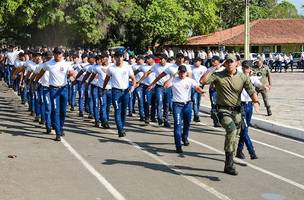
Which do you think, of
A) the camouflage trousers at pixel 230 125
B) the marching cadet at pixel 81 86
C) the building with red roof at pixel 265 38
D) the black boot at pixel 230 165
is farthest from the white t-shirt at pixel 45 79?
the building with red roof at pixel 265 38

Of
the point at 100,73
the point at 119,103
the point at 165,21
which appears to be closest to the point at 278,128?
the point at 119,103

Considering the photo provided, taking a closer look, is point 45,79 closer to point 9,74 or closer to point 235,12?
point 9,74

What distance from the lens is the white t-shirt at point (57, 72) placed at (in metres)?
11.9

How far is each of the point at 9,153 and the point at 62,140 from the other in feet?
5.78

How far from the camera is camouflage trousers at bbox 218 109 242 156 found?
841 centimetres

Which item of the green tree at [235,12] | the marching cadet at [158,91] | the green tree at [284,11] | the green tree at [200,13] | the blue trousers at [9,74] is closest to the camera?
the marching cadet at [158,91]

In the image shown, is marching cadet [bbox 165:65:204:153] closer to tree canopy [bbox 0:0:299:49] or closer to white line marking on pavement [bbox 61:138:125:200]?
white line marking on pavement [bbox 61:138:125:200]

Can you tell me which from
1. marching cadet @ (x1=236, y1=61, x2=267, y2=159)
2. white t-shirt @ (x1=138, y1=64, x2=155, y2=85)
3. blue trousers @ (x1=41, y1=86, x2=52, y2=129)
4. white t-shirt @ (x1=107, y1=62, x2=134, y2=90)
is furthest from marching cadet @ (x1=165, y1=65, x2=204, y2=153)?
white t-shirt @ (x1=138, y1=64, x2=155, y2=85)

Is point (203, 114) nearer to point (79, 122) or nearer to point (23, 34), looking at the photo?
point (79, 122)

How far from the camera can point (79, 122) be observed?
1469 cm

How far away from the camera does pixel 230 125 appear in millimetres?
8406

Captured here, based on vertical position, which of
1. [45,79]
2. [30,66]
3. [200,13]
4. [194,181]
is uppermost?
[200,13]

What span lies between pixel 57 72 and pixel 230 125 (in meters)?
4.87

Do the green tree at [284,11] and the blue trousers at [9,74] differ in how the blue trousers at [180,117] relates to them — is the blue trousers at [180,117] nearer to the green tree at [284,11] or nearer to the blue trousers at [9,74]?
the blue trousers at [9,74]
